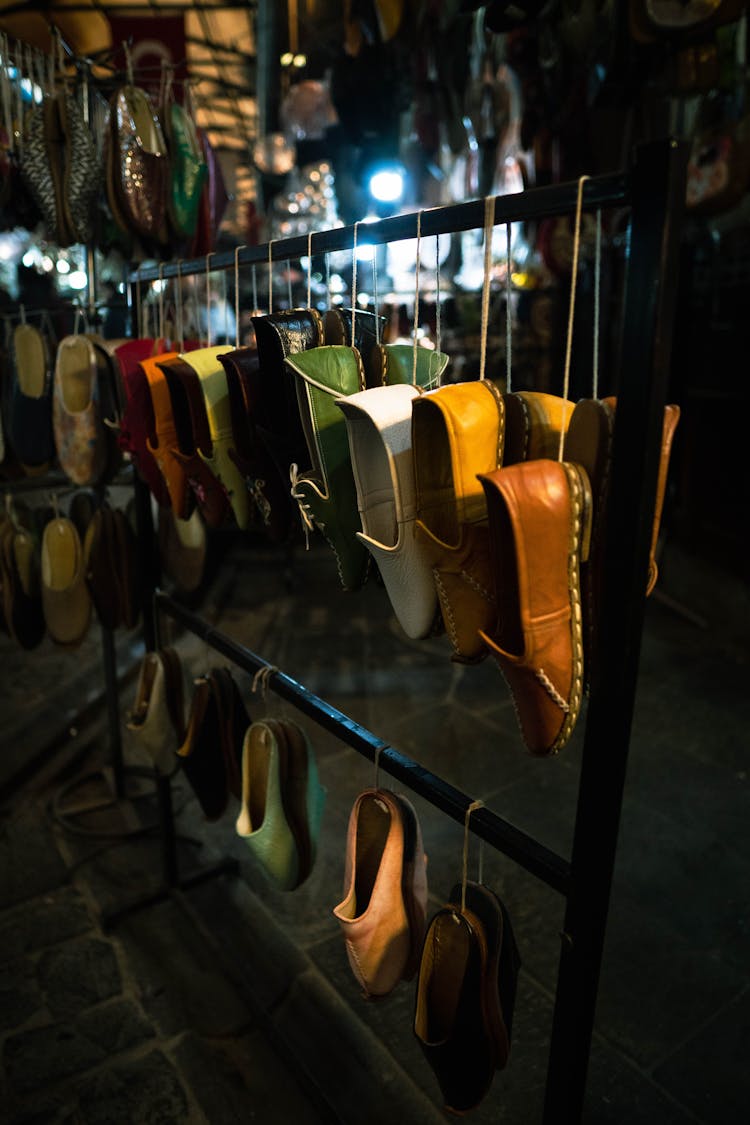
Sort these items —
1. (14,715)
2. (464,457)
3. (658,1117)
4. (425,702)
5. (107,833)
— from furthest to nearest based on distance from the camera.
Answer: (425,702), (14,715), (107,833), (658,1117), (464,457)

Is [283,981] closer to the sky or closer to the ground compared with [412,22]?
closer to the ground

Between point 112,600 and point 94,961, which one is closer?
point 94,961

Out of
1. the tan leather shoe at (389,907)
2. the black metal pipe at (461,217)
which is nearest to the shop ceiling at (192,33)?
the black metal pipe at (461,217)

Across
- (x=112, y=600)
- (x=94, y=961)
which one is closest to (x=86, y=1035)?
(x=94, y=961)

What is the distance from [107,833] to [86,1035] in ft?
2.81

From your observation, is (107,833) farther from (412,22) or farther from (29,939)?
(412,22)

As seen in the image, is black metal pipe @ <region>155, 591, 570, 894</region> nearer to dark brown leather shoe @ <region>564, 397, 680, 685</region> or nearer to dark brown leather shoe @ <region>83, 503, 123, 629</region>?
dark brown leather shoe @ <region>564, 397, 680, 685</region>

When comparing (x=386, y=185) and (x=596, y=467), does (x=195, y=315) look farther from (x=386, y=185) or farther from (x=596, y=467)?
(x=386, y=185)

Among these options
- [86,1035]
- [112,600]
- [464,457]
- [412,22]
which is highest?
[412,22]

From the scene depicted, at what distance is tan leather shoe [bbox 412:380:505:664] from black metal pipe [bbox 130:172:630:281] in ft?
0.81

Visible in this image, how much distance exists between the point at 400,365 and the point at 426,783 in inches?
29.2

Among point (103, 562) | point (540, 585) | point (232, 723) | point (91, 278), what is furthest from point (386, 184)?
point (540, 585)

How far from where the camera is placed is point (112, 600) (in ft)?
8.17

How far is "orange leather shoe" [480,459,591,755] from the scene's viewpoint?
875 mm
